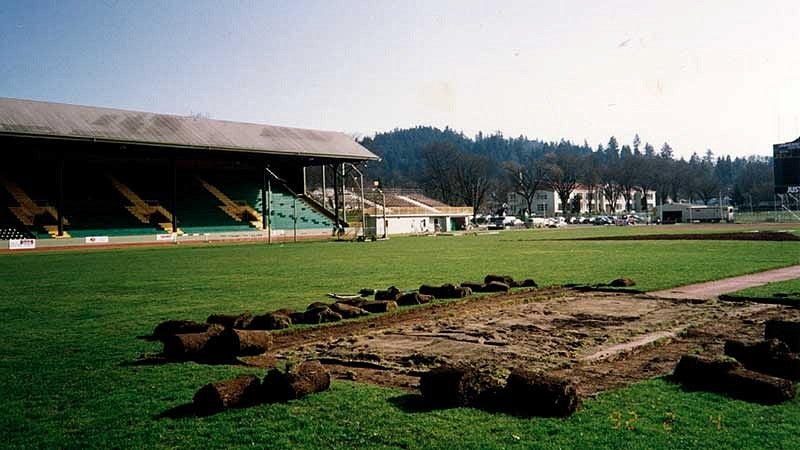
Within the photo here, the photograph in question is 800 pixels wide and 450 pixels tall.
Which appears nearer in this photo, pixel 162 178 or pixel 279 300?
pixel 279 300

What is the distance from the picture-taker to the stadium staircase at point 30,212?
1843 inches

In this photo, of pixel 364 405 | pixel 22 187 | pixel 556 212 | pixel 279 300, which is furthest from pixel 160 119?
pixel 556 212

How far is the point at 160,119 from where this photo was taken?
181 ft

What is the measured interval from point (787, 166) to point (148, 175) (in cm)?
5663

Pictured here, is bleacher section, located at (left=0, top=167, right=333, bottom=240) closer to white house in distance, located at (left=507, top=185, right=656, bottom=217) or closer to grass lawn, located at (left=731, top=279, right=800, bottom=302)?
grass lawn, located at (left=731, top=279, right=800, bottom=302)

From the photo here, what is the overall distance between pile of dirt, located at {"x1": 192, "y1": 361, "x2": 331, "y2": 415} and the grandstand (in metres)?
43.0

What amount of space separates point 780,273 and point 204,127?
48.4 m

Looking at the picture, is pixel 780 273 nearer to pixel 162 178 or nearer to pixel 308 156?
pixel 308 156

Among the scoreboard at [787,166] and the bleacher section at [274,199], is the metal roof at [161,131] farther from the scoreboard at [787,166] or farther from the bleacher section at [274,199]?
the scoreboard at [787,166]

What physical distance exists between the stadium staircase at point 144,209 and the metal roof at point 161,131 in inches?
237

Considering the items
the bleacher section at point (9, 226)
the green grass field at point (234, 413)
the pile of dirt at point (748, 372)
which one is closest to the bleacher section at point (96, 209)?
the bleacher section at point (9, 226)

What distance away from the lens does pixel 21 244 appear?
4397 cm

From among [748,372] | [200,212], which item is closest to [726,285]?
[748,372]

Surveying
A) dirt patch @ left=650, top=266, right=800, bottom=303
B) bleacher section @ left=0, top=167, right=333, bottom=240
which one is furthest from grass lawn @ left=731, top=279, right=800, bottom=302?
bleacher section @ left=0, top=167, right=333, bottom=240
